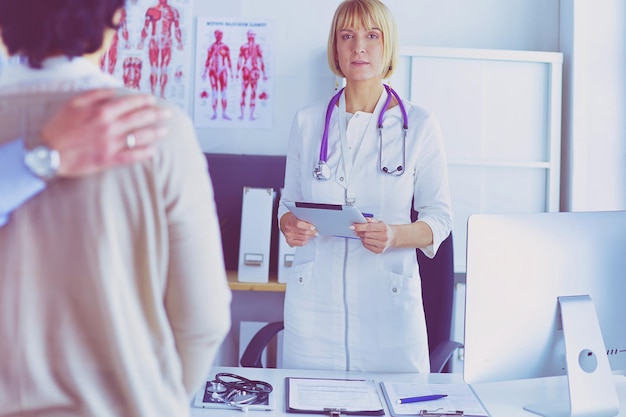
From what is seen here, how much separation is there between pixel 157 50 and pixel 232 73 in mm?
379

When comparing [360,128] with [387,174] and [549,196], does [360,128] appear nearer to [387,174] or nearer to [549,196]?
[387,174]

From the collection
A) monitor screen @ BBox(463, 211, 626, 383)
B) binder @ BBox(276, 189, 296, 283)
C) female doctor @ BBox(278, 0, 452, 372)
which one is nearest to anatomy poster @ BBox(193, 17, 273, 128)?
binder @ BBox(276, 189, 296, 283)

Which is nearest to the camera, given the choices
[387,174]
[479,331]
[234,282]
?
[479,331]

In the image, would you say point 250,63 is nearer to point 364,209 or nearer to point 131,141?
point 364,209

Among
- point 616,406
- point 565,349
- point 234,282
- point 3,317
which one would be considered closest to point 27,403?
point 3,317

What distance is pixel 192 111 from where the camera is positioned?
136 inches

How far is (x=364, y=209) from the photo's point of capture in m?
2.05

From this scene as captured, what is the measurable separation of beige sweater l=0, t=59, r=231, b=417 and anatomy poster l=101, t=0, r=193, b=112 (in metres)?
2.67

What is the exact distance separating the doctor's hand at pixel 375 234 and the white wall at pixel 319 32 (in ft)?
5.35

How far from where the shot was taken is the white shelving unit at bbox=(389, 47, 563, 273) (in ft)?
10.4

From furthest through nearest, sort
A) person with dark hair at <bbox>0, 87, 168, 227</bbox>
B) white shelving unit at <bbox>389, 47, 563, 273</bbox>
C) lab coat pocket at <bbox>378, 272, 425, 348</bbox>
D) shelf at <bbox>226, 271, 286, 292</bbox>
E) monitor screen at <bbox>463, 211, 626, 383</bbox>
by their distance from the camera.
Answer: white shelving unit at <bbox>389, 47, 563, 273</bbox> → shelf at <bbox>226, 271, 286, 292</bbox> → lab coat pocket at <bbox>378, 272, 425, 348</bbox> → monitor screen at <bbox>463, 211, 626, 383</bbox> → person with dark hair at <bbox>0, 87, 168, 227</bbox>

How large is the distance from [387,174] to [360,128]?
0.17m

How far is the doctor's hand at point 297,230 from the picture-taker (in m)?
1.96

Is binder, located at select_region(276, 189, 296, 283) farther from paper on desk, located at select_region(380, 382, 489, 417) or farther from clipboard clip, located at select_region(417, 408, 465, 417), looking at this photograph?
clipboard clip, located at select_region(417, 408, 465, 417)
